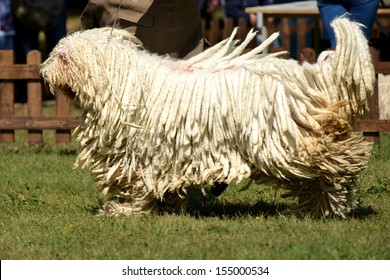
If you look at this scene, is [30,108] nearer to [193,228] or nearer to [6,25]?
[6,25]

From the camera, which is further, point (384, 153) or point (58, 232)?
point (384, 153)

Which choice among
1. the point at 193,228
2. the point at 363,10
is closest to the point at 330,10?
the point at 363,10

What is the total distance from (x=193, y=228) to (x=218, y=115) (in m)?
0.69

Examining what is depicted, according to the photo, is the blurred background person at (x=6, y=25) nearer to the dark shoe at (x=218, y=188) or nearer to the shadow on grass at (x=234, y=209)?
the shadow on grass at (x=234, y=209)

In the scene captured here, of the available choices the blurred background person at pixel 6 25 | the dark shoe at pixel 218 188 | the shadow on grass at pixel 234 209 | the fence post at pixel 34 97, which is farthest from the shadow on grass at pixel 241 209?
the blurred background person at pixel 6 25

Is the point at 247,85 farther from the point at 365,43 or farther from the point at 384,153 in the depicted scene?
the point at 384,153

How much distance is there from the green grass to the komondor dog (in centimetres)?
26

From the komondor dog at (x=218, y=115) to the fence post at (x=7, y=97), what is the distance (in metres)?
4.16

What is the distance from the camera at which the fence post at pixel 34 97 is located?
10.2 metres

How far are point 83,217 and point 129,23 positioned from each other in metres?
1.36

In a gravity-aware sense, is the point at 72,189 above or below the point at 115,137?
below

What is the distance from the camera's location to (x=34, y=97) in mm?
10250

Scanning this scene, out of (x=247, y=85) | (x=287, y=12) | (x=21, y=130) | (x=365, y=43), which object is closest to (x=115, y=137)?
(x=247, y=85)

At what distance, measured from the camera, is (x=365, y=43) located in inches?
229
